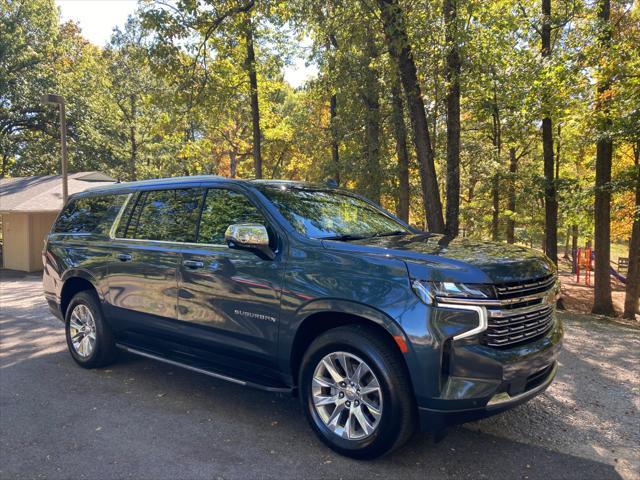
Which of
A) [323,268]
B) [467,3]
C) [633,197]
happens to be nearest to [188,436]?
[323,268]

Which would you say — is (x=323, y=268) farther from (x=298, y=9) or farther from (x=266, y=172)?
(x=266, y=172)

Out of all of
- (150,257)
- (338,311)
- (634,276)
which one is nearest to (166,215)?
(150,257)

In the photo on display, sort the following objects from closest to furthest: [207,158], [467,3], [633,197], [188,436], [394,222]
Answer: [188,436] < [394,222] < [467,3] < [633,197] < [207,158]

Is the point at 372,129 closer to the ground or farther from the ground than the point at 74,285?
farther from the ground

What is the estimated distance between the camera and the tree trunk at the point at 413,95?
8609 mm

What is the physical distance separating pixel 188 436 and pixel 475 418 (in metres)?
2.12

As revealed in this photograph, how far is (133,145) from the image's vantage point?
2847 cm

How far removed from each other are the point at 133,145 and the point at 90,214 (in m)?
25.0

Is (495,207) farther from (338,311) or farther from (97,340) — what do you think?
(338,311)

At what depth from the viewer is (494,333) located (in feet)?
9.69

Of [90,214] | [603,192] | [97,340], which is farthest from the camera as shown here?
[603,192]

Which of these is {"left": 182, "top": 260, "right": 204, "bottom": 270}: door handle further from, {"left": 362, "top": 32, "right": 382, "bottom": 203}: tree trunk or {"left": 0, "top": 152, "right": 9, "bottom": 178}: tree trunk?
{"left": 0, "top": 152, "right": 9, "bottom": 178}: tree trunk

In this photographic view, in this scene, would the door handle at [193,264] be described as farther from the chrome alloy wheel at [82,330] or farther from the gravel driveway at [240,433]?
the chrome alloy wheel at [82,330]

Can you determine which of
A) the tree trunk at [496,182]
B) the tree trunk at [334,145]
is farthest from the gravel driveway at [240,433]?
the tree trunk at [496,182]
